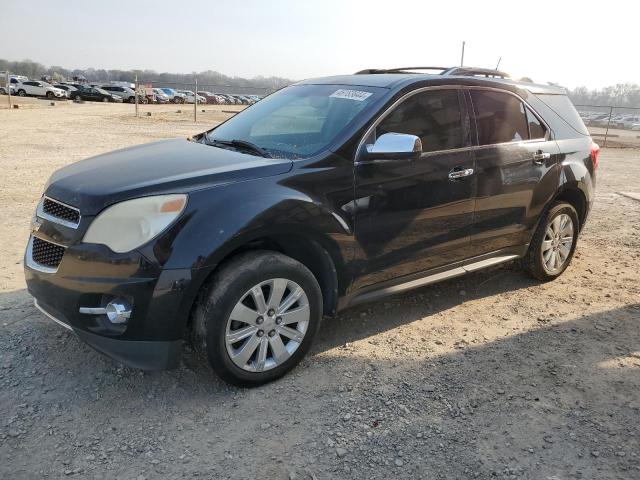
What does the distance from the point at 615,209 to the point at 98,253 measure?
792cm

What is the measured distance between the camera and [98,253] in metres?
2.78

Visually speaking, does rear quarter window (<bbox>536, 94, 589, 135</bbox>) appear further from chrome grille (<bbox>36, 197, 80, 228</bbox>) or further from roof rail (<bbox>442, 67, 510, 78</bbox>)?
chrome grille (<bbox>36, 197, 80, 228</bbox>)

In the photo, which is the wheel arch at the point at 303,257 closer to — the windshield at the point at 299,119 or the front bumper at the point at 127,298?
the front bumper at the point at 127,298

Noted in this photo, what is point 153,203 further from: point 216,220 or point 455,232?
point 455,232

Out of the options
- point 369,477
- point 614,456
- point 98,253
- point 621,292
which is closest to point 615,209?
point 621,292

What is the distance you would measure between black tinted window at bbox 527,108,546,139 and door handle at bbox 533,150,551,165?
16 cm

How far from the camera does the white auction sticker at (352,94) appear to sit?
3.75m

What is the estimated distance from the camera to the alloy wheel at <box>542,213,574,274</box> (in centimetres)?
494

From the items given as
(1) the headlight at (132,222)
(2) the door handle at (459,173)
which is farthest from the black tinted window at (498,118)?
(1) the headlight at (132,222)

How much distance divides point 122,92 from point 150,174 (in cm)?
5292

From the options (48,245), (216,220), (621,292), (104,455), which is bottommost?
(104,455)

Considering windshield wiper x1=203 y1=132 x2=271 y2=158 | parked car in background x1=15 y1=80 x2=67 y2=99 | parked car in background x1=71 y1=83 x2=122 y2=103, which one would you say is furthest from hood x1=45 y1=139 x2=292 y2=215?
parked car in background x1=71 y1=83 x2=122 y2=103

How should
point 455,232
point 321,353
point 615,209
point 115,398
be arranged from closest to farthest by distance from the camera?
point 115,398, point 321,353, point 455,232, point 615,209

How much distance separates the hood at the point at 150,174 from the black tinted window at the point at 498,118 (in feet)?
5.86
